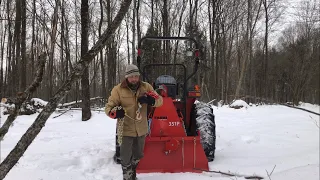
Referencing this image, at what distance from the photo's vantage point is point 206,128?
199 inches

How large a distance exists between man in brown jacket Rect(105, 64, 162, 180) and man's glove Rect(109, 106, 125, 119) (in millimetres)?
78

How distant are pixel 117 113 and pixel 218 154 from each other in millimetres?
2633

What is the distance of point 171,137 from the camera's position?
14.8 ft

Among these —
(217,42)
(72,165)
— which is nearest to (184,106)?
(72,165)

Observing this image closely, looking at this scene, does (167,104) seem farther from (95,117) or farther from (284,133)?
(95,117)

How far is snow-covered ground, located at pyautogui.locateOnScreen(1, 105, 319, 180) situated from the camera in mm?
4234

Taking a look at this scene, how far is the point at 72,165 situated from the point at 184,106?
2076 mm

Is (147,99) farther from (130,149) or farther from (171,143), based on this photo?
(171,143)

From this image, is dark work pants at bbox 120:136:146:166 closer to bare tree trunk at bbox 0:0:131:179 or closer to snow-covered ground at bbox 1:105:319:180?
snow-covered ground at bbox 1:105:319:180

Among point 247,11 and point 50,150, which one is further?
point 247,11

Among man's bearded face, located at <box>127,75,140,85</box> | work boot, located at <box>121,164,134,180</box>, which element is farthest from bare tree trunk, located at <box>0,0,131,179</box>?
work boot, located at <box>121,164,134,180</box>

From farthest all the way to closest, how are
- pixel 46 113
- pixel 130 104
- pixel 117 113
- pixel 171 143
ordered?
pixel 171 143, pixel 130 104, pixel 117 113, pixel 46 113

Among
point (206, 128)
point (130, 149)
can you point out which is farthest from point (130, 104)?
point (206, 128)

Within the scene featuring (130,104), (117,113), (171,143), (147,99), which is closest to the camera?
(117,113)
